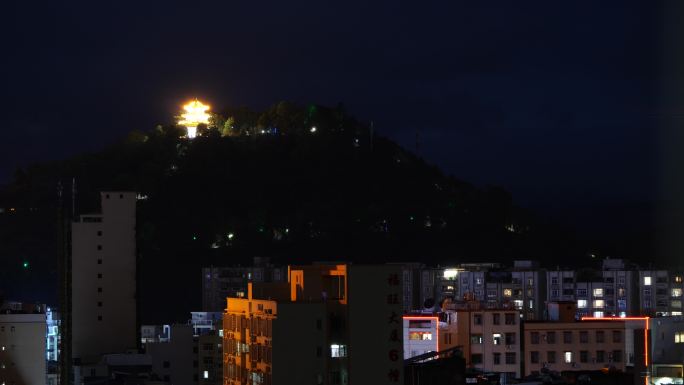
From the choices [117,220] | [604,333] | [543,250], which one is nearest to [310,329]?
[604,333]

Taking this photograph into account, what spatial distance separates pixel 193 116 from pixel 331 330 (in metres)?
40.3

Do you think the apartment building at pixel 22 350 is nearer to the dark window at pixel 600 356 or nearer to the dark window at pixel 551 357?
the dark window at pixel 551 357

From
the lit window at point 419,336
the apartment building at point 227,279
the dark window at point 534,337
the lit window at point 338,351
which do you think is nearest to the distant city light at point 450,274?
the apartment building at point 227,279

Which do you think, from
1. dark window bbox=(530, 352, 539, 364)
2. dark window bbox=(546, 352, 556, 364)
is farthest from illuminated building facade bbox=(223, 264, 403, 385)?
dark window bbox=(546, 352, 556, 364)

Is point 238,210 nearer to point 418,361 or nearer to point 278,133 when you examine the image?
point 278,133

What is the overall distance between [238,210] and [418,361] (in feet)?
103

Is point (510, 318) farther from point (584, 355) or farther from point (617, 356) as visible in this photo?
point (617, 356)

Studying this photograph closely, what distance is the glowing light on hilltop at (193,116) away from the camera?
63.2 metres

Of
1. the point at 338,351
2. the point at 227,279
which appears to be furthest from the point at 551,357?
the point at 227,279

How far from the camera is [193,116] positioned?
210 ft

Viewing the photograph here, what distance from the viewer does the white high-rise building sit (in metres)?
36.4

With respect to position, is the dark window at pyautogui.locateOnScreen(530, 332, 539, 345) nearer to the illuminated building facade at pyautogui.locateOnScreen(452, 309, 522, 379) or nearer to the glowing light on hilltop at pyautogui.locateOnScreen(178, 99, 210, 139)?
the illuminated building facade at pyautogui.locateOnScreen(452, 309, 522, 379)

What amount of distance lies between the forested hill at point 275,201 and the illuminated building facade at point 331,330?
2610 centimetres

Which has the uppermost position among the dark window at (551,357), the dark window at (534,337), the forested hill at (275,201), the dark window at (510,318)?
the forested hill at (275,201)
